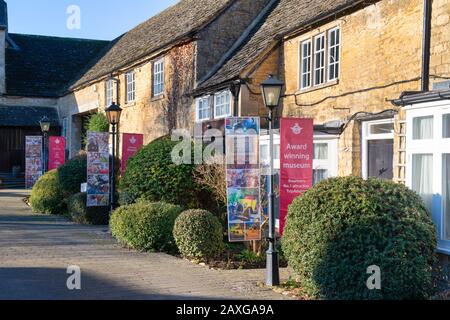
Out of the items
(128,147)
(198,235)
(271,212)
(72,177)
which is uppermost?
(128,147)

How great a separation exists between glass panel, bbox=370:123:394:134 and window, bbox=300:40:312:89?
2.98 meters

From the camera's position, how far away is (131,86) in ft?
81.6

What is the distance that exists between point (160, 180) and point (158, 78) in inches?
347

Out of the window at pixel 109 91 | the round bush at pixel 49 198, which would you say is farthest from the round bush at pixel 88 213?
the window at pixel 109 91

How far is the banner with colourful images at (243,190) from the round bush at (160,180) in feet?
→ 11.3

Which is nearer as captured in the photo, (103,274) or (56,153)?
(103,274)

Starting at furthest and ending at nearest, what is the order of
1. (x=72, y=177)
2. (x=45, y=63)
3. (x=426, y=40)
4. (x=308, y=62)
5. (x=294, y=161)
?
(x=45, y=63) < (x=72, y=177) < (x=308, y=62) < (x=294, y=161) < (x=426, y=40)

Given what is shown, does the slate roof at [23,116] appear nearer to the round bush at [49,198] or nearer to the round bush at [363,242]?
the round bush at [49,198]

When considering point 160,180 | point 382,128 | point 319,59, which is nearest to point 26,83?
point 160,180

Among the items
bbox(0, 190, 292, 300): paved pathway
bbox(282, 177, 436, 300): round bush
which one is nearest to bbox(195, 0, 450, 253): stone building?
bbox(282, 177, 436, 300): round bush

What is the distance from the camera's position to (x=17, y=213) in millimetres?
19547

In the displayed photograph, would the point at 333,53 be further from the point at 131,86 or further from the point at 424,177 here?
the point at 131,86

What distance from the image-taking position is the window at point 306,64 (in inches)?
595

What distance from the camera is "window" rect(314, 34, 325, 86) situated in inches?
572
